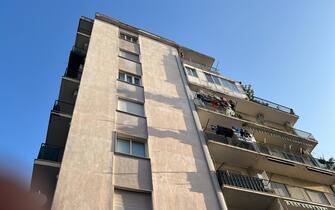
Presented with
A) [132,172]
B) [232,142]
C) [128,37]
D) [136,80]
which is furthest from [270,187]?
[128,37]

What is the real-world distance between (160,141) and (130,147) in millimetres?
1383

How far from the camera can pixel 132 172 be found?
11.5 metres

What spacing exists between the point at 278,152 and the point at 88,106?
12328 mm

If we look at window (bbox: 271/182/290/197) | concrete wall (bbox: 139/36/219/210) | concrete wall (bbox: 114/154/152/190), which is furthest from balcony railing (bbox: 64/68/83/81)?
window (bbox: 271/182/290/197)

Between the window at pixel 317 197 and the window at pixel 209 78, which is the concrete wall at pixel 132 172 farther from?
the window at pixel 209 78

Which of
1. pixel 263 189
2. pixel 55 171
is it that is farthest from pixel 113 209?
pixel 263 189

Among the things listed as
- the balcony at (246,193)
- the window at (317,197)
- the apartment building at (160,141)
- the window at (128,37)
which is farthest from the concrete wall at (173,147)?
the window at (317,197)

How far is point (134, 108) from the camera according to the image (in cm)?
1555

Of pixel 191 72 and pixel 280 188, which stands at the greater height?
pixel 191 72

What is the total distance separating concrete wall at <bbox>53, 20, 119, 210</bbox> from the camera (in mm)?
9469

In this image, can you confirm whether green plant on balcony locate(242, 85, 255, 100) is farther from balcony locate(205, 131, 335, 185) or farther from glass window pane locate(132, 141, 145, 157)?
glass window pane locate(132, 141, 145, 157)

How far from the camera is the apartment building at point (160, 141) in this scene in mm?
10812

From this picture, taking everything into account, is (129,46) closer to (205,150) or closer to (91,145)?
(205,150)

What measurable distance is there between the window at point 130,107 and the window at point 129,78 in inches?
90.0
